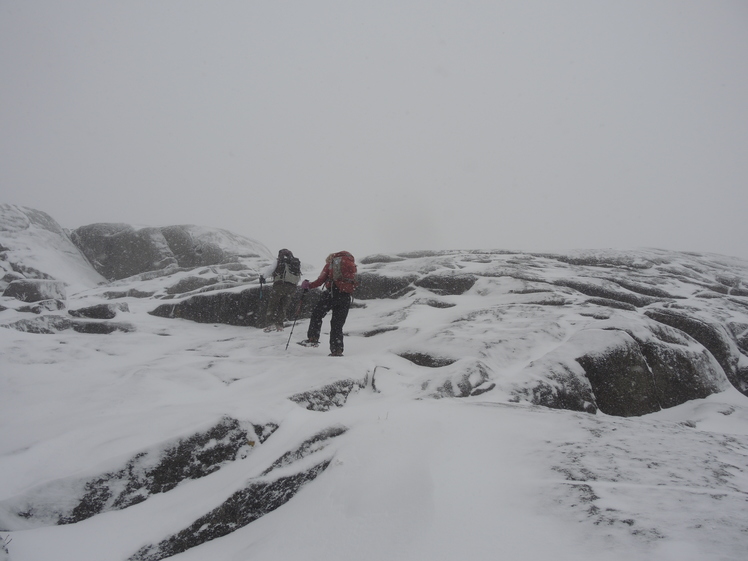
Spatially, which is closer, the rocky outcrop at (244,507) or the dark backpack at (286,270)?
the rocky outcrop at (244,507)

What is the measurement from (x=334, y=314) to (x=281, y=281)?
9.14 ft

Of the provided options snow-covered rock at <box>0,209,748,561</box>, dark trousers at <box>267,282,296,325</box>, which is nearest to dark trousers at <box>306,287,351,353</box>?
snow-covered rock at <box>0,209,748,561</box>

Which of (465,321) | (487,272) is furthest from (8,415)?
(487,272)

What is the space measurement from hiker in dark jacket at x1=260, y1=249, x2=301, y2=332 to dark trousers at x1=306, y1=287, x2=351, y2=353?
218cm

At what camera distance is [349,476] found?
3.20 meters

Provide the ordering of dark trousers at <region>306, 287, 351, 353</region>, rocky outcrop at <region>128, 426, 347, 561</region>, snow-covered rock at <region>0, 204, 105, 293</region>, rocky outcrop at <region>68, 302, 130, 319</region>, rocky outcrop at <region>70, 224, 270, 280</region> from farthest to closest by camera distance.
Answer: rocky outcrop at <region>70, 224, 270, 280</region> → snow-covered rock at <region>0, 204, 105, 293</region> → rocky outcrop at <region>68, 302, 130, 319</region> → dark trousers at <region>306, 287, 351, 353</region> → rocky outcrop at <region>128, 426, 347, 561</region>

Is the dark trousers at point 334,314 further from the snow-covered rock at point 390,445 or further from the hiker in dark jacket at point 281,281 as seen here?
the hiker in dark jacket at point 281,281

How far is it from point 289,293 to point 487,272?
7.57 metres

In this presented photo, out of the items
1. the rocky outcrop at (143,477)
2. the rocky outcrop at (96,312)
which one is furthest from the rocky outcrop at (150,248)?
the rocky outcrop at (143,477)

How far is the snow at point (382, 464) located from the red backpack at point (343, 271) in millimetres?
1961

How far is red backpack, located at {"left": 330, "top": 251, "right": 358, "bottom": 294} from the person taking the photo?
829cm

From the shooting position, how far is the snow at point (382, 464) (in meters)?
2.23

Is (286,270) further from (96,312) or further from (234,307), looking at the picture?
(96,312)

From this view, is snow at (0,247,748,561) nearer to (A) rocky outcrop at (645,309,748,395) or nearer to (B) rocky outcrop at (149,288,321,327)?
(A) rocky outcrop at (645,309,748,395)
